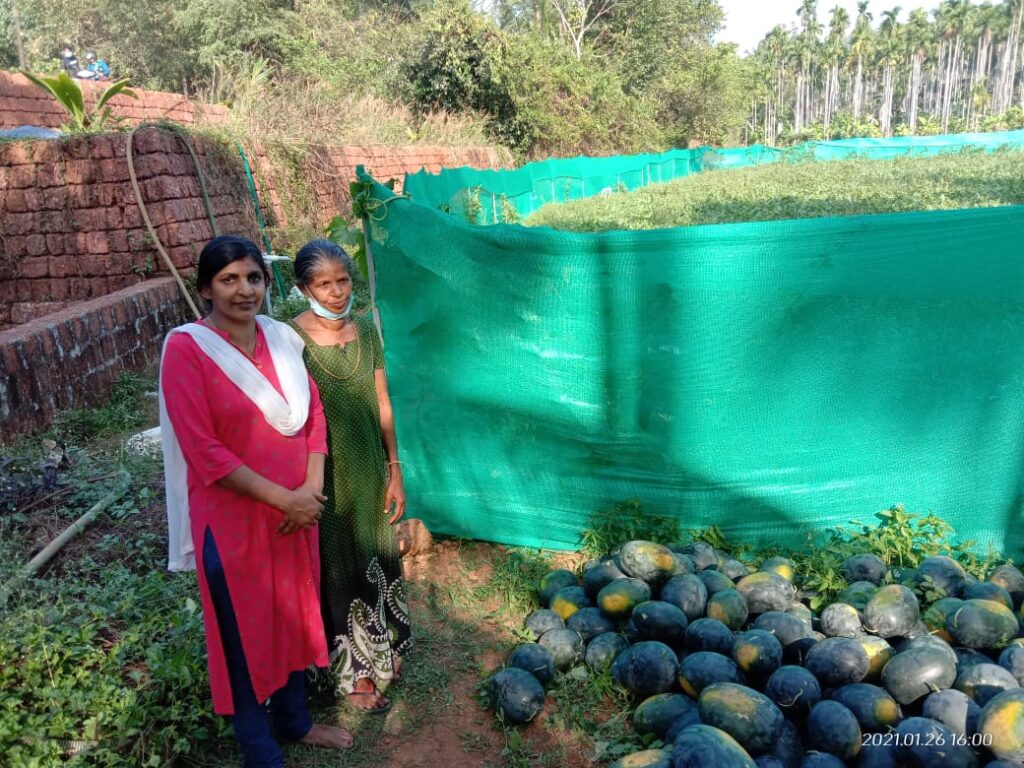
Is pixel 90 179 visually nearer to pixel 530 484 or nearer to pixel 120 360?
pixel 120 360

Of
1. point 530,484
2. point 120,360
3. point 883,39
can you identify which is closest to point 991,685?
point 530,484

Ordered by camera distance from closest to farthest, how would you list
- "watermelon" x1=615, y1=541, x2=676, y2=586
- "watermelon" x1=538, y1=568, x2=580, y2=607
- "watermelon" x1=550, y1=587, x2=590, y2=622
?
"watermelon" x1=615, y1=541, x2=676, y2=586 → "watermelon" x1=550, y1=587, x2=590, y2=622 → "watermelon" x1=538, y1=568, x2=580, y2=607

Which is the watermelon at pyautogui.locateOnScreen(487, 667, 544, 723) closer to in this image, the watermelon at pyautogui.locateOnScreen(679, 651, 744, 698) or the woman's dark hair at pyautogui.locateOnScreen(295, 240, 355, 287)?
the watermelon at pyautogui.locateOnScreen(679, 651, 744, 698)

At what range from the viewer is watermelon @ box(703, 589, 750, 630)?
113 inches

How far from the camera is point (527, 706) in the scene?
2783 millimetres

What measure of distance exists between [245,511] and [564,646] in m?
1.38

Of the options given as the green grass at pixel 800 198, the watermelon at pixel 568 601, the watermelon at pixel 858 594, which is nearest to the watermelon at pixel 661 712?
the watermelon at pixel 568 601

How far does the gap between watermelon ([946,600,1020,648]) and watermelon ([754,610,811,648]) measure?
51 cm

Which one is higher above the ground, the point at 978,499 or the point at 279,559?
the point at 279,559

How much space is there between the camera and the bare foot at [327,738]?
2.75 m

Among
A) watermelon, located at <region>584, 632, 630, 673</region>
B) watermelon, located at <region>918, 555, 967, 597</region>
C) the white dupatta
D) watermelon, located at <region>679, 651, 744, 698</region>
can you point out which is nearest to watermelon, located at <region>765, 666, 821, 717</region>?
watermelon, located at <region>679, 651, 744, 698</region>

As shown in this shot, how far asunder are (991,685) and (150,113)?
646 inches

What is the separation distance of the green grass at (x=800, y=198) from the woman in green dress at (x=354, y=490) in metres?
10.2

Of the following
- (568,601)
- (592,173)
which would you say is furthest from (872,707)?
(592,173)
